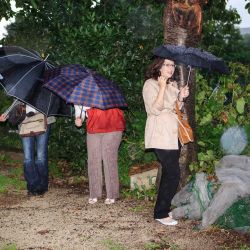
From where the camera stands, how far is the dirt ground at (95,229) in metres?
4.86

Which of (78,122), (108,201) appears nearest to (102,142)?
(78,122)

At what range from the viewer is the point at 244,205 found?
A: 5.29 metres

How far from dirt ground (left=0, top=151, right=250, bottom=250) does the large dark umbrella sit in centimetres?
137

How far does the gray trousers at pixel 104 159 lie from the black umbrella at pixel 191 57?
1.53 m

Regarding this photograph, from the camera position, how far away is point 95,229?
535cm

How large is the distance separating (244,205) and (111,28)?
11.4ft

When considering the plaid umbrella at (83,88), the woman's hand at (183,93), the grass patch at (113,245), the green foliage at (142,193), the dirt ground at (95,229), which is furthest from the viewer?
the green foliage at (142,193)

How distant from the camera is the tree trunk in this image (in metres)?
5.89

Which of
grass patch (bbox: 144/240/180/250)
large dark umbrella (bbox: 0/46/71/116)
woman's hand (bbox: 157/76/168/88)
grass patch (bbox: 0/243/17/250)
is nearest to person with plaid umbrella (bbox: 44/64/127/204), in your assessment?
large dark umbrella (bbox: 0/46/71/116)

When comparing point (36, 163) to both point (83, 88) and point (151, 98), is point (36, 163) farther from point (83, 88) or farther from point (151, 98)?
point (151, 98)

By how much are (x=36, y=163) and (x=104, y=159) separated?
1226mm

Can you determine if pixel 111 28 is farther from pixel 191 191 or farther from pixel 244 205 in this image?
pixel 244 205

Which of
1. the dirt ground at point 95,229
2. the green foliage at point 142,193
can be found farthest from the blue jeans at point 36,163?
the green foliage at point 142,193

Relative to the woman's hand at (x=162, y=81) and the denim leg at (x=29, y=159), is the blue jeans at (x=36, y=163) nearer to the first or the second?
the denim leg at (x=29, y=159)
